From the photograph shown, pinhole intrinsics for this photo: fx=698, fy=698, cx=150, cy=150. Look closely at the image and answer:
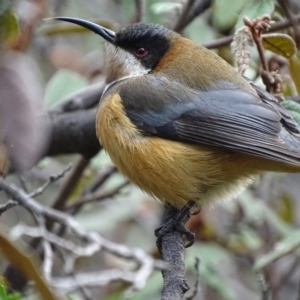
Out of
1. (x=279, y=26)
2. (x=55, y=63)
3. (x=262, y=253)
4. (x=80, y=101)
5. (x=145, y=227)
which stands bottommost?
(x=145, y=227)

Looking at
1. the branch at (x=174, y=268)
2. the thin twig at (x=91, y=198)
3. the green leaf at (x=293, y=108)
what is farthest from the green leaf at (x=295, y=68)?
the thin twig at (x=91, y=198)

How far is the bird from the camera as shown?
3.11m

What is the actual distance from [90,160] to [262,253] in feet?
4.57

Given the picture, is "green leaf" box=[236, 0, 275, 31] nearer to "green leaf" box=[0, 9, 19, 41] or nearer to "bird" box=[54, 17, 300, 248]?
"bird" box=[54, 17, 300, 248]

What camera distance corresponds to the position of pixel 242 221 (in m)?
4.71

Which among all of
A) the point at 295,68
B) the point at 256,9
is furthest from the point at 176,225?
the point at 256,9

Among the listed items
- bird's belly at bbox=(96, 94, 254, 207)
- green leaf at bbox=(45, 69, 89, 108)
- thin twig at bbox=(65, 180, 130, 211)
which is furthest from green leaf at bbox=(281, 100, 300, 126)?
green leaf at bbox=(45, 69, 89, 108)

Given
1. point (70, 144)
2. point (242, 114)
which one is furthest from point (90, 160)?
point (242, 114)

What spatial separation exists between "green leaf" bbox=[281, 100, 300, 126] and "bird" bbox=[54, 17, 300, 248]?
0.03 metres

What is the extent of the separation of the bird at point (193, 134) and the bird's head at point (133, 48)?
0.48 feet

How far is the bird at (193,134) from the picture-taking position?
3111 mm

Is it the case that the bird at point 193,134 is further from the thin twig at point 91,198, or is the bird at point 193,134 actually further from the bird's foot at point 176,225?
the thin twig at point 91,198

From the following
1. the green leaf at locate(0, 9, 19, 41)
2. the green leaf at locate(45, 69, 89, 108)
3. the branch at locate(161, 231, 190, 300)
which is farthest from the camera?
the green leaf at locate(45, 69, 89, 108)

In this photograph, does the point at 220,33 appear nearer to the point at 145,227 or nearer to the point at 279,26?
the point at 279,26
